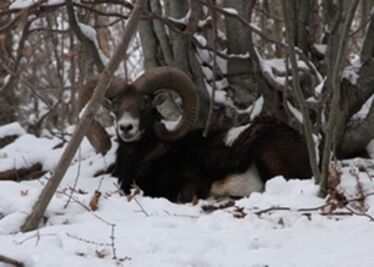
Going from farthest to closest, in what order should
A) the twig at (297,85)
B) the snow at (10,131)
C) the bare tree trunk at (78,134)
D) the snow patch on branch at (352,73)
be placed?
1. the snow at (10,131)
2. the snow patch on branch at (352,73)
3. the twig at (297,85)
4. the bare tree trunk at (78,134)

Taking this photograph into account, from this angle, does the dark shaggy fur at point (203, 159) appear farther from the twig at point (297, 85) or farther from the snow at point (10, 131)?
the snow at point (10, 131)

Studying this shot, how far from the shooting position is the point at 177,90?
8.55 metres

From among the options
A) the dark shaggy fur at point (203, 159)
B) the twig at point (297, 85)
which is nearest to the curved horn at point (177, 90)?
the dark shaggy fur at point (203, 159)

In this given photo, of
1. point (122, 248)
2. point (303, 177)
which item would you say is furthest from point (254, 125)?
point (122, 248)

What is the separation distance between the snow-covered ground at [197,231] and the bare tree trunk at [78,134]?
127 mm

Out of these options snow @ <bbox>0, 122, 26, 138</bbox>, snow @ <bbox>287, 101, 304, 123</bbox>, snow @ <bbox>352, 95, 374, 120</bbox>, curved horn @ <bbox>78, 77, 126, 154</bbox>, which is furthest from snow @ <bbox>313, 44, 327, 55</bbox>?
snow @ <bbox>0, 122, 26, 138</bbox>

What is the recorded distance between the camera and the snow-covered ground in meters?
3.93

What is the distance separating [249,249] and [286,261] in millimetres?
367

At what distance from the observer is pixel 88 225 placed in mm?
4836

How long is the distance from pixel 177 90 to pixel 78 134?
395 cm

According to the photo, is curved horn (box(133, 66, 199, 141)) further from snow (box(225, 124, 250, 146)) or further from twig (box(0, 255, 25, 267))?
twig (box(0, 255, 25, 267))

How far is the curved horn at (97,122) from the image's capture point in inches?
339

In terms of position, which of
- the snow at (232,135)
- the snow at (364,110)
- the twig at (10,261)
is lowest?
the snow at (364,110)

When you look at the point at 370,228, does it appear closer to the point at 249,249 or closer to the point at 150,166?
the point at 249,249
